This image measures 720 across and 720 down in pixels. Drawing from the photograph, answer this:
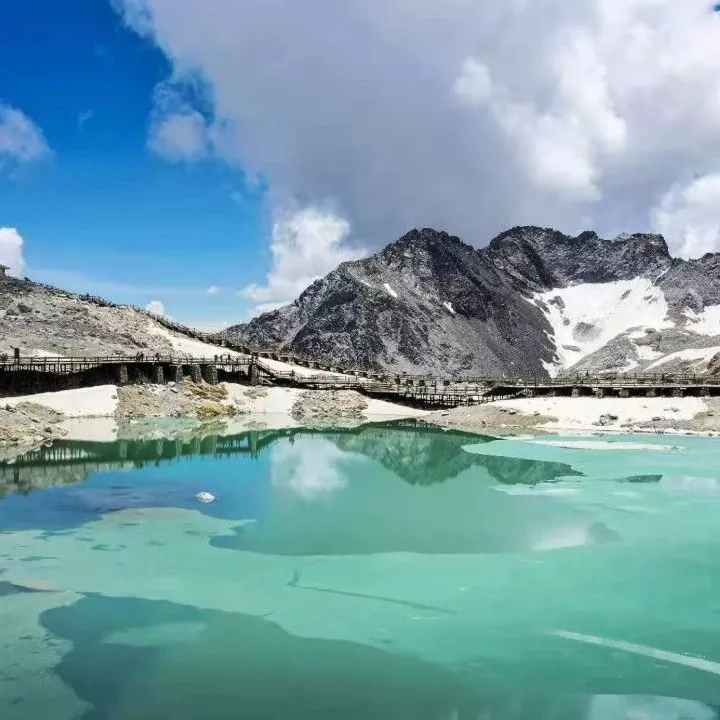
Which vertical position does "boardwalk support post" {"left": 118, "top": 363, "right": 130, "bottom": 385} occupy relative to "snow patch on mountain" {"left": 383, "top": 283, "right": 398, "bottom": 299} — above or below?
below

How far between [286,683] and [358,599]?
17.5 ft

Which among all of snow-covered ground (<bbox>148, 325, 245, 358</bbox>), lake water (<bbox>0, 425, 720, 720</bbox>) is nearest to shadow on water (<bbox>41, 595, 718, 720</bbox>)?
lake water (<bbox>0, 425, 720, 720</bbox>)

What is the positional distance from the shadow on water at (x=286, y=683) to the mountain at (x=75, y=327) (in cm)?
7115

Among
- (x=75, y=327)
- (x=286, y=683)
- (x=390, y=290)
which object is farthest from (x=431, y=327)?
(x=286, y=683)

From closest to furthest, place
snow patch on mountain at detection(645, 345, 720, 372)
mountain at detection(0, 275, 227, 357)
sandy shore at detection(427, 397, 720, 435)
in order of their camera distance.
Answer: sandy shore at detection(427, 397, 720, 435) → mountain at detection(0, 275, 227, 357) → snow patch on mountain at detection(645, 345, 720, 372)

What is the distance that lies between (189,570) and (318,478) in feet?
64.0

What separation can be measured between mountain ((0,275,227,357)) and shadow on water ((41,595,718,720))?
71154mm

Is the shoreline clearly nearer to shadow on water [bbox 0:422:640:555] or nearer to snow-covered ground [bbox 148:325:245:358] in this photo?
shadow on water [bbox 0:422:640:555]

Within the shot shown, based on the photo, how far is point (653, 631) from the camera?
730 inches

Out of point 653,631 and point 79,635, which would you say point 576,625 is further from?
point 79,635

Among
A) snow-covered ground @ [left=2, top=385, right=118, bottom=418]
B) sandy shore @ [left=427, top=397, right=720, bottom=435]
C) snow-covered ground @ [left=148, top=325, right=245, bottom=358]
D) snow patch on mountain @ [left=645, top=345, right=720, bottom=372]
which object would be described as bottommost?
sandy shore @ [left=427, top=397, right=720, bottom=435]

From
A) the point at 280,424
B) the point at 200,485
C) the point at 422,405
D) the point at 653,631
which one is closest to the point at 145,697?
the point at 653,631

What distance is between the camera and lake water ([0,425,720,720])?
15.1m

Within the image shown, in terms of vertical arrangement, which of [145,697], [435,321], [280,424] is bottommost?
[145,697]
